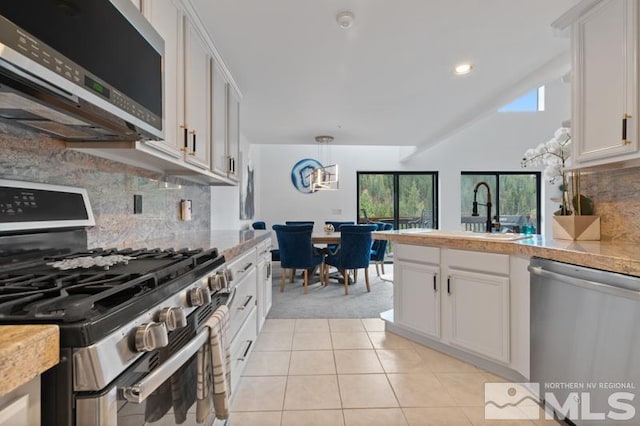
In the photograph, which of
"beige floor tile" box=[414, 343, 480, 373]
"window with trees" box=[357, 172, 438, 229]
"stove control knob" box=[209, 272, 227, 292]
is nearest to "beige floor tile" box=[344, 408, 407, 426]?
"beige floor tile" box=[414, 343, 480, 373]

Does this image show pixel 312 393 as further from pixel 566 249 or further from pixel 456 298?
pixel 566 249

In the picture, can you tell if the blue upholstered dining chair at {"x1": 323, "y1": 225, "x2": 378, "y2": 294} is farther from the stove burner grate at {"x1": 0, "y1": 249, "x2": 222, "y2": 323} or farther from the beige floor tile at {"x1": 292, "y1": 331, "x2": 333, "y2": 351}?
the stove burner grate at {"x1": 0, "y1": 249, "x2": 222, "y2": 323}

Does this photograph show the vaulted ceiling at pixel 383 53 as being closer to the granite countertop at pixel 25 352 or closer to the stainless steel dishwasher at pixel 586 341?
the stainless steel dishwasher at pixel 586 341

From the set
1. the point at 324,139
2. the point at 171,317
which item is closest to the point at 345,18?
the point at 171,317

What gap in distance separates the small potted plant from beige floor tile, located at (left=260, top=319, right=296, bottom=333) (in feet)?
7.56

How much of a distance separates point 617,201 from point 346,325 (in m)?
2.28

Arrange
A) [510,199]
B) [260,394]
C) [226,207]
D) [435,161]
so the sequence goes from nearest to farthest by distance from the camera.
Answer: [260,394], [226,207], [510,199], [435,161]

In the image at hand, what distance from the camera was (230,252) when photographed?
1.64 metres

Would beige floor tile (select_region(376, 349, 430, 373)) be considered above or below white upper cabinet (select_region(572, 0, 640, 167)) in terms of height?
below

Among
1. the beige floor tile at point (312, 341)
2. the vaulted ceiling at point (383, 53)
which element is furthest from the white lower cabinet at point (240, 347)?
the vaulted ceiling at point (383, 53)

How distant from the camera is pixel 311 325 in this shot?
299cm

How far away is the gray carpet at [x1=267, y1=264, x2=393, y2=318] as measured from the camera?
3348 mm

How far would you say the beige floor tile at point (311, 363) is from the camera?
→ 6.90 feet

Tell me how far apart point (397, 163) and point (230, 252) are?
5870mm
